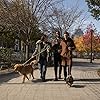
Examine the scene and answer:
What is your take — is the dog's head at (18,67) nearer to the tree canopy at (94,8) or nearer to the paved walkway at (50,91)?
the paved walkway at (50,91)

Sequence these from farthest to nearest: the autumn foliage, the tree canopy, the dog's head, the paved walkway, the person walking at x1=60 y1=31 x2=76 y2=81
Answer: the autumn foliage
the tree canopy
the dog's head
the person walking at x1=60 y1=31 x2=76 y2=81
the paved walkway

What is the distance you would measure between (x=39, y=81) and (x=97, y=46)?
67281 millimetres

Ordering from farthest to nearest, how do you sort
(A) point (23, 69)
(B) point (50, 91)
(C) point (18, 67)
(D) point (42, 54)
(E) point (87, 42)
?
1. (E) point (87, 42)
2. (D) point (42, 54)
3. (A) point (23, 69)
4. (C) point (18, 67)
5. (B) point (50, 91)

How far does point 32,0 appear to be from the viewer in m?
31.6

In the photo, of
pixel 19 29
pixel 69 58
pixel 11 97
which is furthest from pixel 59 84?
pixel 19 29

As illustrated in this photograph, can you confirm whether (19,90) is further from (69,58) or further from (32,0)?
(32,0)

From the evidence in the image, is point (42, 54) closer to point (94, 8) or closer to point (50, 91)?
point (50, 91)

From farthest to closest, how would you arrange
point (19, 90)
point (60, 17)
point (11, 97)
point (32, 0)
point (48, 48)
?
point (60, 17)
point (32, 0)
point (48, 48)
point (19, 90)
point (11, 97)

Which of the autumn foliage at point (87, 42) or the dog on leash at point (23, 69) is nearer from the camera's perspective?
the dog on leash at point (23, 69)

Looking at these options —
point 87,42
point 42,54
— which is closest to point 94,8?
point 42,54

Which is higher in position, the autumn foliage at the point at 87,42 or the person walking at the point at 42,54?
the autumn foliage at the point at 87,42

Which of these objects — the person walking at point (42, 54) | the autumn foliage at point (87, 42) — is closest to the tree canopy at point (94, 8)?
the person walking at point (42, 54)

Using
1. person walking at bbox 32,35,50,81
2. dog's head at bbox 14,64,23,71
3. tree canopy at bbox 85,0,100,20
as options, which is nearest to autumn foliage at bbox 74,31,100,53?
tree canopy at bbox 85,0,100,20

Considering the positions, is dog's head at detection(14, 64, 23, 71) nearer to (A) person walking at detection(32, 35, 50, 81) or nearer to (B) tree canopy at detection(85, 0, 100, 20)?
(A) person walking at detection(32, 35, 50, 81)
